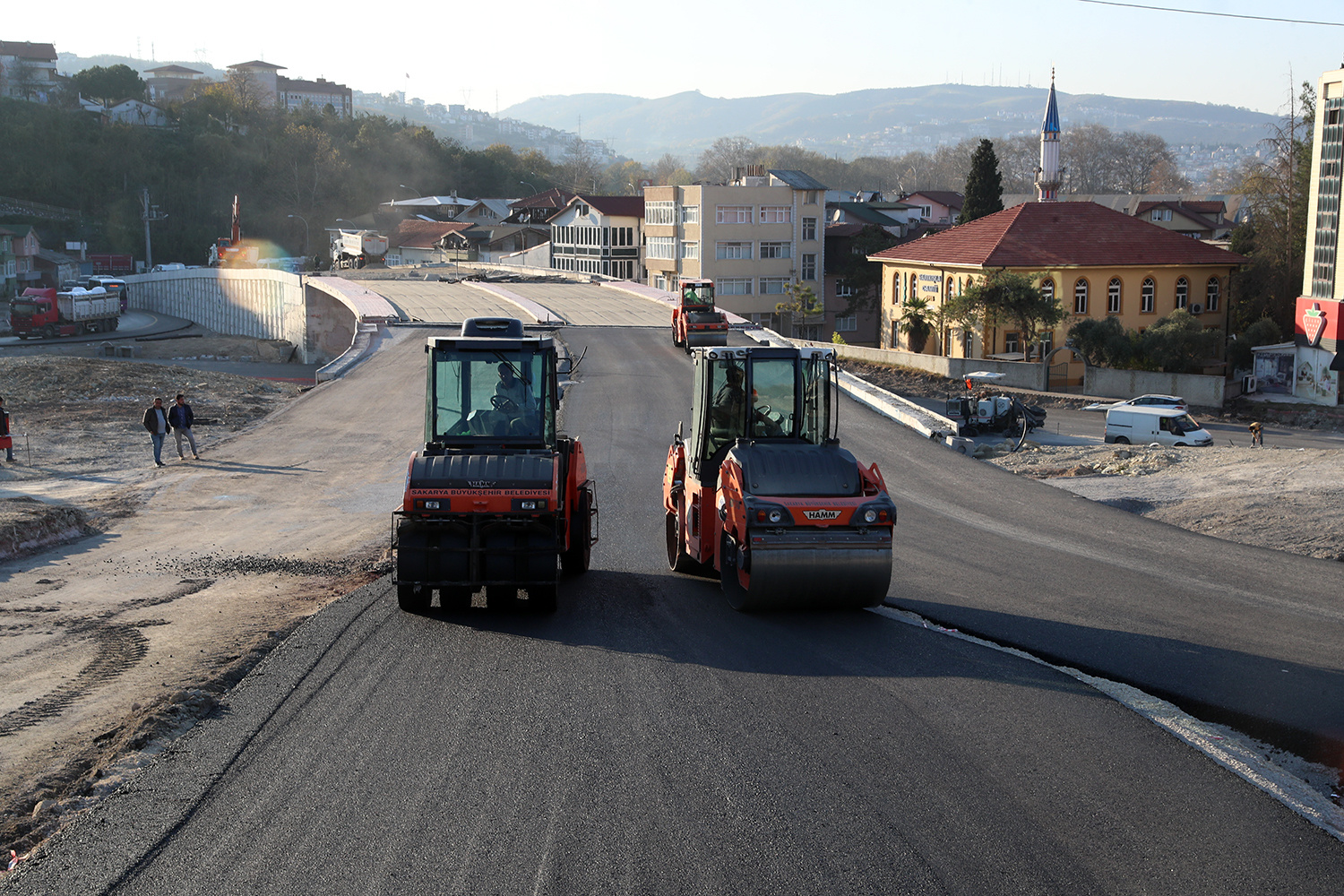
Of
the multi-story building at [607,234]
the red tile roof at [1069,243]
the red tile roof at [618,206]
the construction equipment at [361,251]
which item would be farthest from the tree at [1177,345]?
the construction equipment at [361,251]

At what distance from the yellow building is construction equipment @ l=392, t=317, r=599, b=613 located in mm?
46057

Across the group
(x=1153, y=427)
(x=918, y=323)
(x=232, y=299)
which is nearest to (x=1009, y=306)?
(x=918, y=323)

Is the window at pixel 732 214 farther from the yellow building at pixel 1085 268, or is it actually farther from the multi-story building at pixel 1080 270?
the yellow building at pixel 1085 268

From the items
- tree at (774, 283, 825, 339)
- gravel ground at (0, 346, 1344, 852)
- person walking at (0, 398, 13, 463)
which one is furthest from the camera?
tree at (774, 283, 825, 339)

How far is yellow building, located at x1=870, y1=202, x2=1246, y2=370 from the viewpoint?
5650 cm

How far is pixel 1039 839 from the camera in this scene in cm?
700

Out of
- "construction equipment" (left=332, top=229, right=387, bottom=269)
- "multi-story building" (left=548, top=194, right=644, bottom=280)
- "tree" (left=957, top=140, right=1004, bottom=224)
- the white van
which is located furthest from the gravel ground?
"construction equipment" (left=332, top=229, right=387, bottom=269)

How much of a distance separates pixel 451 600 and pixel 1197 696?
7607 mm

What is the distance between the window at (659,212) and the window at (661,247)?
1356mm

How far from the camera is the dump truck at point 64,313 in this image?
7112cm

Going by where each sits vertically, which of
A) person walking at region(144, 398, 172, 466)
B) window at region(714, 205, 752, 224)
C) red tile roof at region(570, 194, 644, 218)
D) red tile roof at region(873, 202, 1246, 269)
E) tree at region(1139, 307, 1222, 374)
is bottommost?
person walking at region(144, 398, 172, 466)

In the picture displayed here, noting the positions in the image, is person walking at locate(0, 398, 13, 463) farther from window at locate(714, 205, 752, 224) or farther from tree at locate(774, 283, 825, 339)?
window at locate(714, 205, 752, 224)

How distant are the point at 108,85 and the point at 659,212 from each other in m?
119

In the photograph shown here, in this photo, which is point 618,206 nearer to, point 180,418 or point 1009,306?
point 1009,306
